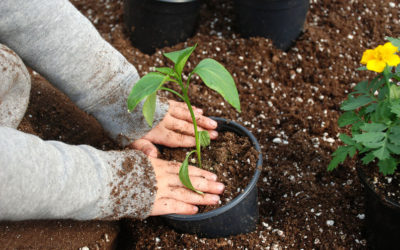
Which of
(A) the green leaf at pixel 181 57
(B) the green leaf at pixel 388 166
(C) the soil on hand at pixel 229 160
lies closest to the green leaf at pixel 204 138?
(C) the soil on hand at pixel 229 160

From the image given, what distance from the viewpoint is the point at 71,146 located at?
1.08 meters

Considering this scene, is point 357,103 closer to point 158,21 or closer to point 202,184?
point 202,184

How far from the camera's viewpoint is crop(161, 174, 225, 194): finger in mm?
1159

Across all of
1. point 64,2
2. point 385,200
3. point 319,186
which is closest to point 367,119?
point 385,200

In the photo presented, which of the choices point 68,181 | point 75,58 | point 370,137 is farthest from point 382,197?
point 75,58

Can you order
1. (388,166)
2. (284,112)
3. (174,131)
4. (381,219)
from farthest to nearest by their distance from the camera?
(284,112) < (174,131) < (381,219) < (388,166)

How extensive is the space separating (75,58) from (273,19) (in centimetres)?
95

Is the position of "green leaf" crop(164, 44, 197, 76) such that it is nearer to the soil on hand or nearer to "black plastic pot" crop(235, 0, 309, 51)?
the soil on hand

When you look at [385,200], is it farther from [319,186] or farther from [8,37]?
[8,37]

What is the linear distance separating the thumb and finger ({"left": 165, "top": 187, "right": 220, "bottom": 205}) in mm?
187

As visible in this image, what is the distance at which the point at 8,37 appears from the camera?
122 centimetres

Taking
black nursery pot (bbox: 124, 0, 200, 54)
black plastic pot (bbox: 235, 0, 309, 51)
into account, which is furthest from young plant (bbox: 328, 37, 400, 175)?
black nursery pot (bbox: 124, 0, 200, 54)

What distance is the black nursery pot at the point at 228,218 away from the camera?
1.12m

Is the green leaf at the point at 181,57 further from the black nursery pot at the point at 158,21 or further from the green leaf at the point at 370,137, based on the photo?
the black nursery pot at the point at 158,21
